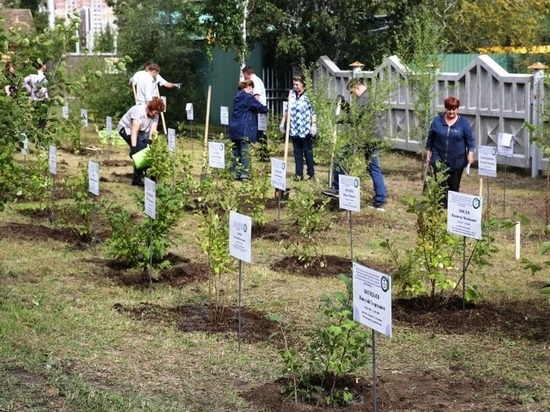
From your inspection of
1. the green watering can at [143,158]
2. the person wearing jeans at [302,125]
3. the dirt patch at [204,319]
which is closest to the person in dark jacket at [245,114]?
the person wearing jeans at [302,125]

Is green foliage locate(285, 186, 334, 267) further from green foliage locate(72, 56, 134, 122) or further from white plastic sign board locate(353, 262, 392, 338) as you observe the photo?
green foliage locate(72, 56, 134, 122)

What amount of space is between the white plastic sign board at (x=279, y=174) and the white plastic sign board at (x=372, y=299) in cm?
632

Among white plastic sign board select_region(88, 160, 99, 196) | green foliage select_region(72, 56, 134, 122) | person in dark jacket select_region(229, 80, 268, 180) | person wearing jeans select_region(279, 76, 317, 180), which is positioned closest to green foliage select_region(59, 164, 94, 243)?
white plastic sign board select_region(88, 160, 99, 196)

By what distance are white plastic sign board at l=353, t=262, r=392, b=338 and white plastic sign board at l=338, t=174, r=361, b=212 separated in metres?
4.36

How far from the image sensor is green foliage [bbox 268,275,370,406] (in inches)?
257

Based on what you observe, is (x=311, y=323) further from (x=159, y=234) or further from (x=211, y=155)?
(x=211, y=155)

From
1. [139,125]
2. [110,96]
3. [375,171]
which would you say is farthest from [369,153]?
[110,96]

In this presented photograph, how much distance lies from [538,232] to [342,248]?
2.69 meters

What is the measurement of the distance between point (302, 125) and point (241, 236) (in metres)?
9.01

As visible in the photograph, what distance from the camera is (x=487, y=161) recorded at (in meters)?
13.3

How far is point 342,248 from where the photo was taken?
40.8 feet

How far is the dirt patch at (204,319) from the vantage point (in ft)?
28.1

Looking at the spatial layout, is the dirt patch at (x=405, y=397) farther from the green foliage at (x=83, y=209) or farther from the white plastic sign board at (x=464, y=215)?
the green foliage at (x=83, y=209)

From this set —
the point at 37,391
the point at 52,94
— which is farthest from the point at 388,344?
the point at 52,94
